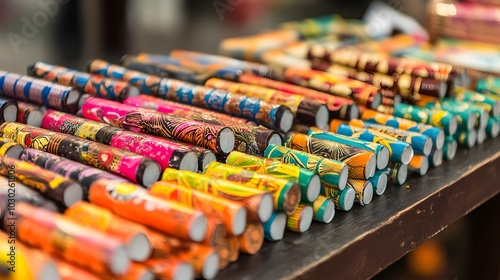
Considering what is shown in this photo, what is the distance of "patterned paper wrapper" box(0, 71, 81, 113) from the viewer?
5.75 ft

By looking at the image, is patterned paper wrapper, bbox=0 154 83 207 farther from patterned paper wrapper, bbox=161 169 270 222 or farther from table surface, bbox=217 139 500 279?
table surface, bbox=217 139 500 279

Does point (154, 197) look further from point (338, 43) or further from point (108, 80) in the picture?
point (338, 43)

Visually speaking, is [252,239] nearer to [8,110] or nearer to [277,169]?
[277,169]

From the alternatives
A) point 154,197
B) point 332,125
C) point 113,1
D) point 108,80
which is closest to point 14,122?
point 108,80

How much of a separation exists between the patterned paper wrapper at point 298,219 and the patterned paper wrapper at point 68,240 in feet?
1.35

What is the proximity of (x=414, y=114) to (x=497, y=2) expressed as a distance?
1.66 meters

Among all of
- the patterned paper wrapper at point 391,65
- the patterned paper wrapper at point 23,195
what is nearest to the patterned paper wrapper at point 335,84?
the patterned paper wrapper at point 391,65

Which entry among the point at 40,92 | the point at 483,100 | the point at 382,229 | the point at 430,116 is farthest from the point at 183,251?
the point at 483,100

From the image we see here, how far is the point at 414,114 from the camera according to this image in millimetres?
1896

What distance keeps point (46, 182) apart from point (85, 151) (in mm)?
192

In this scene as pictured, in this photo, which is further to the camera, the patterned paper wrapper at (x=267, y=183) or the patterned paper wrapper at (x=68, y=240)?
the patterned paper wrapper at (x=267, y=183)

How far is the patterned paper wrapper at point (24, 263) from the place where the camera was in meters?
1.00

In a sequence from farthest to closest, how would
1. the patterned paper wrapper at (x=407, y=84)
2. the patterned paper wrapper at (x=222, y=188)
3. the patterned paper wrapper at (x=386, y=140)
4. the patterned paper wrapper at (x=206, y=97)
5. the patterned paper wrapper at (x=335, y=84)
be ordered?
the patterned paper wrapper at (x=407, y=84) < the patterned paper wrapper at (x=335, y=84) < the patterned paper wrapper at (x=206, y=97) < the patterned paper wrapper at (x=386, y=140) < the patterned paper wrapper at (x=222, y=188)

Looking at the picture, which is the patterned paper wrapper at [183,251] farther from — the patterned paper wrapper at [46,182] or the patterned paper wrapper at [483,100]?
the patterned paper wrapper at [483,100]
